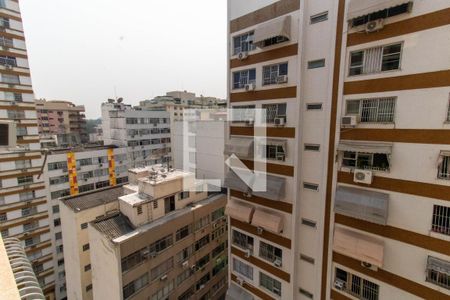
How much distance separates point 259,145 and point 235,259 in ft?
25.0

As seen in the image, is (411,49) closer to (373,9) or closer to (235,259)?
(373,9)

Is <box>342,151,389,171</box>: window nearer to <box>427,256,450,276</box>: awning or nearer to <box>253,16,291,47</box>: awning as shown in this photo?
<box>427,256,450,276</box>: awning

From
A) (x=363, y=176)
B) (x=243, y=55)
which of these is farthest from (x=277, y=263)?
(x=243, y=55)

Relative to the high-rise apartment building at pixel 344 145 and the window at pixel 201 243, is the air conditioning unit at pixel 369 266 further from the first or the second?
the window at pixel 201 243

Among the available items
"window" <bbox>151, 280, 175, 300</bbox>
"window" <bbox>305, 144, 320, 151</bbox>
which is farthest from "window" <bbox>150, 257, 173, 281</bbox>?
"window" <bbox>305, 144, 320, 151</bbox>

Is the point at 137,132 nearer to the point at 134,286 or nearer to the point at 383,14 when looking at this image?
the point at 134,286

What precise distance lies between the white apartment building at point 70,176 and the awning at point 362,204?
28.0 metres

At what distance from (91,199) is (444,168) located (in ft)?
81.8

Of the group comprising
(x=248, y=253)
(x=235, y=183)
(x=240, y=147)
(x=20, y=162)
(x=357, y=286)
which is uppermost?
(x=240, y=147)

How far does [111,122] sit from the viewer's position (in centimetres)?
4091

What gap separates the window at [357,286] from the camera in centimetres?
892

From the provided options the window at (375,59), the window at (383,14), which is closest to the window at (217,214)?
the window at (375,59)

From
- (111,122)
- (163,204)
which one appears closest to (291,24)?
(163,204)

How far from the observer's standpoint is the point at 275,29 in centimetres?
978
